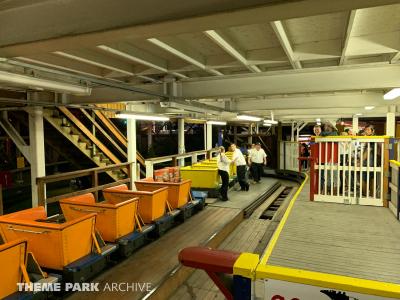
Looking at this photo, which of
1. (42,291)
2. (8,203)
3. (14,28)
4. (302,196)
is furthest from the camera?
(8,203)

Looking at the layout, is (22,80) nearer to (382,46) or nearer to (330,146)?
(382,46)

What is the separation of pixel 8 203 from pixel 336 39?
34.3 ft

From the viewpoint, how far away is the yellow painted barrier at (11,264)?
132 inches

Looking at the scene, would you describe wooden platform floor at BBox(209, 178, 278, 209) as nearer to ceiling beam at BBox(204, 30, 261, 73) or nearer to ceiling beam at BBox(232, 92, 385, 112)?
ceiling beam at BBox(232, 92, 385, 112)

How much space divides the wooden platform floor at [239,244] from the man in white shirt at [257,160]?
87.9 inches

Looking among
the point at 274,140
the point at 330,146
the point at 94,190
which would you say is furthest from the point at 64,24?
the point at 274,140

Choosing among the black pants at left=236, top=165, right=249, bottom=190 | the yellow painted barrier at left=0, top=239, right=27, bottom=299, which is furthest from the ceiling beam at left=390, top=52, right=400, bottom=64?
the black pants at left=236, top=165, right=249, bottom=190

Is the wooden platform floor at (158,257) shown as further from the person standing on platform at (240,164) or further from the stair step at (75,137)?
the stair step at (75,137)

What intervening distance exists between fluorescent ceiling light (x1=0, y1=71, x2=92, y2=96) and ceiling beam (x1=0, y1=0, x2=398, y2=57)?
5.36 ft

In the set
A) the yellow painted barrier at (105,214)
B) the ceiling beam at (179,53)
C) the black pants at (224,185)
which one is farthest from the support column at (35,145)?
the black pants at (224,185)

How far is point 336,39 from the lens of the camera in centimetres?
338

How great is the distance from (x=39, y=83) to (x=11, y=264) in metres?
2.10

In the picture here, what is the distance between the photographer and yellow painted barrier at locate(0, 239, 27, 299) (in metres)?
3.35

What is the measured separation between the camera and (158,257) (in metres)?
5.21
